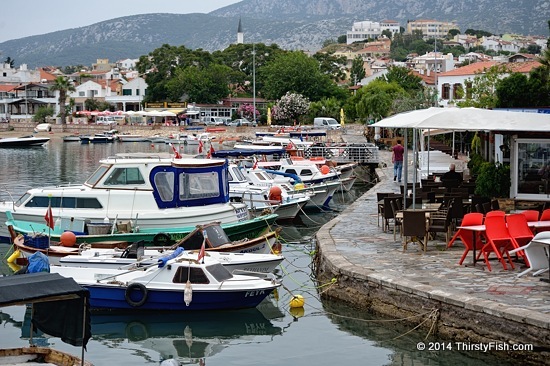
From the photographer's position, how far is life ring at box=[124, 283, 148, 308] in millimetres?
17781

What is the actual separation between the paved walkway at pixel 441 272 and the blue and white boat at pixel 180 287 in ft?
7.51

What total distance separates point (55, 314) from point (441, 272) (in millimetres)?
7875

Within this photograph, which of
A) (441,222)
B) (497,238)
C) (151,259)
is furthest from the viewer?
(441,222)

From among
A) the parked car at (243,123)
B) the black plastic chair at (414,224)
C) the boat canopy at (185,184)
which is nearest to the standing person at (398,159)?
the boat canopy at (185,184)

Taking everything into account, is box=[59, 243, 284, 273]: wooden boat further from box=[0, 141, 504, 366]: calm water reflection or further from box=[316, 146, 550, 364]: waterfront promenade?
box=[316, 146, 550, 364]: waterfront promenade

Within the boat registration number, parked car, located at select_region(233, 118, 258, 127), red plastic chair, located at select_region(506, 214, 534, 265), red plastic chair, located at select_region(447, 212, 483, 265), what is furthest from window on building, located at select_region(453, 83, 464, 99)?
parked car, located at select_region(233, 118, 258, 127)

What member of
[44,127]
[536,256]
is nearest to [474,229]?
[536,256]

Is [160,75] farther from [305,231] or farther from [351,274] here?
[351,274]

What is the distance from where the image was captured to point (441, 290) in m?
15.6

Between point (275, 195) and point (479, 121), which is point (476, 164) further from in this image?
point (479, 121)

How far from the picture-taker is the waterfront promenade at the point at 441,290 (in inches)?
547

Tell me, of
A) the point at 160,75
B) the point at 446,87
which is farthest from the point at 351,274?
the point at 160,75

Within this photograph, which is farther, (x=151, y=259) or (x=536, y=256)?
(x=151, y=259)

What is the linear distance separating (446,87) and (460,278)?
157ft
